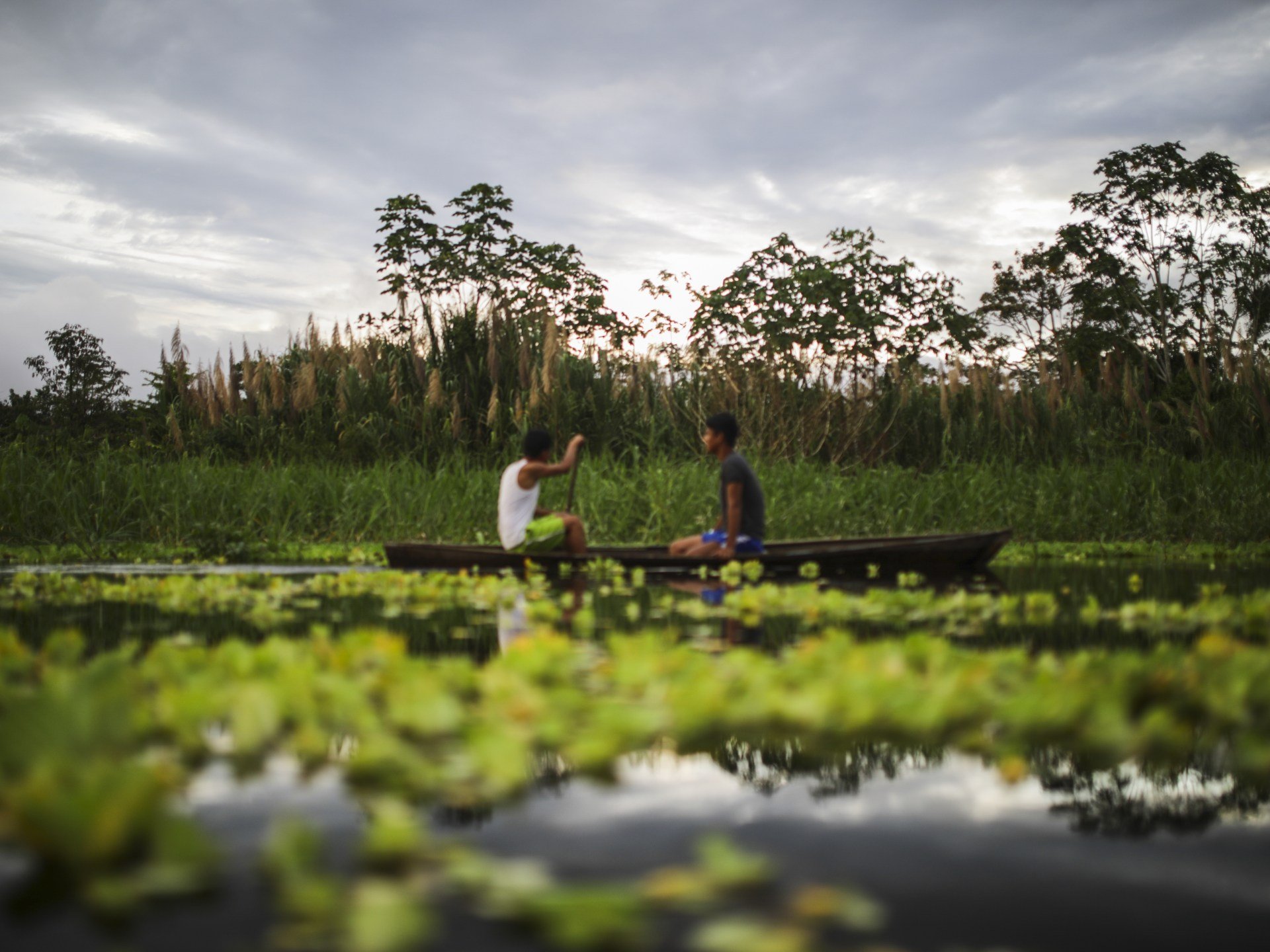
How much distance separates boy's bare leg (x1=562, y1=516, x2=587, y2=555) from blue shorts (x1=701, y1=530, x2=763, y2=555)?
103 centimetres

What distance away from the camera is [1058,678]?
2.95m

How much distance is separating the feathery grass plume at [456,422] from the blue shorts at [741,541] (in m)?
5.64

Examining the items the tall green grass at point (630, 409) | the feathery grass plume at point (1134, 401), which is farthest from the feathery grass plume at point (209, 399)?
the feathery grass plume at point (1134, 401)

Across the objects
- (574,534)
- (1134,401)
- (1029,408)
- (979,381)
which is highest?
(979,381)

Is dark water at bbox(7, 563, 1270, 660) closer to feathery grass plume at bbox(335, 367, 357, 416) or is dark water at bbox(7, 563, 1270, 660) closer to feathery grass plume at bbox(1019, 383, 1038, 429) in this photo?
feathery grass plume at bbox(335, 367, 357, 416)

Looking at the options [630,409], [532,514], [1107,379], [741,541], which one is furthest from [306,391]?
[1107,379]

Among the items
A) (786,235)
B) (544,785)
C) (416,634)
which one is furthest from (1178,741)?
(786,235)

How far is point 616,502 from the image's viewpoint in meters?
11.1

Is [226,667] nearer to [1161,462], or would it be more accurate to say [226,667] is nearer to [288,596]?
[288,596]

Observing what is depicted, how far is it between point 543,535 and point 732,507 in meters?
1.63

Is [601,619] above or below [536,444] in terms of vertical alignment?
below

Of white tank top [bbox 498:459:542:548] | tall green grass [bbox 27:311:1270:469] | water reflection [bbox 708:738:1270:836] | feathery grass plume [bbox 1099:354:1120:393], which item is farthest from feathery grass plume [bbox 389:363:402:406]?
water reflection [bbox 708:738:1270:836]

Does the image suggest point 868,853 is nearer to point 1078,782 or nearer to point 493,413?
point 1078,782

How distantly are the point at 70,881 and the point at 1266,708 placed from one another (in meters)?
2.80
